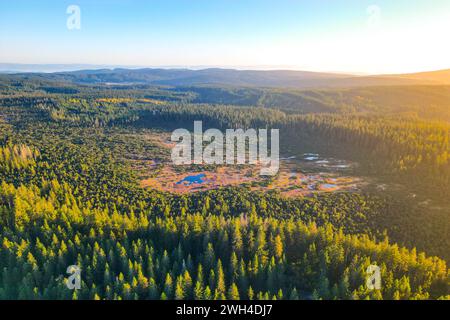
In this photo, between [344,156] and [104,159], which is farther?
[344,156]

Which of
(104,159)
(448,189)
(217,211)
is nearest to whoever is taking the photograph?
(217,211)

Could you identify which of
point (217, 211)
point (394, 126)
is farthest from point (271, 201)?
point (394, 126)

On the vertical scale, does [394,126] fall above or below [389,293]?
above
